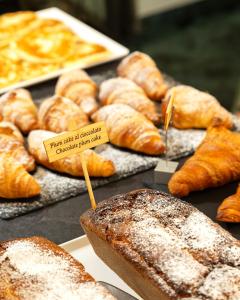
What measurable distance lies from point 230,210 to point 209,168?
0.21 m

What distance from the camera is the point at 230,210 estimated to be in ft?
6.09

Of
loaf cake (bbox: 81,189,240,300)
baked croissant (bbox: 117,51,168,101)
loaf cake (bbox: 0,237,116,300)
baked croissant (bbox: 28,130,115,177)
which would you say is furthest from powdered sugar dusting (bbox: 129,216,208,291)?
baked croissant (bbox: 117,51,168,101)

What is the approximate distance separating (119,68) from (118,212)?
1301mm

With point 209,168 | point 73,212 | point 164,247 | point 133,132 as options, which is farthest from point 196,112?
point 164,247

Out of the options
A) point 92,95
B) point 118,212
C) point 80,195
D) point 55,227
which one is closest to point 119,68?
point 92,95

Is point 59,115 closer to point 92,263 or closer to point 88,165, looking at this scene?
point 88,165

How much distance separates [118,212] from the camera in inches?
64.3

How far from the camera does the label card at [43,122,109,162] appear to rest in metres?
1.69

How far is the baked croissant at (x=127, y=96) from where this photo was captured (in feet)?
8.00

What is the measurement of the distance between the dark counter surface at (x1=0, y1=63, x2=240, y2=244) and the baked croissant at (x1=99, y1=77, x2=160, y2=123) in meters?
0.36

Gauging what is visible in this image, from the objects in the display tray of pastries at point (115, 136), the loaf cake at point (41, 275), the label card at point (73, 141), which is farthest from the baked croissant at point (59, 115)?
the loaf cake at point (41, 275)

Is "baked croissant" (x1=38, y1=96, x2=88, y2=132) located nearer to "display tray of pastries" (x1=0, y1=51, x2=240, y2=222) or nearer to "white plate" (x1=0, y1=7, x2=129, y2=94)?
"display tray of pastries" (x1=0, y1=51, x2=240, y2=222)

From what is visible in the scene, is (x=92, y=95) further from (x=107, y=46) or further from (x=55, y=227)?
(x=55, y=227)

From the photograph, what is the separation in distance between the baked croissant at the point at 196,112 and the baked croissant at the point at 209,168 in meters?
0.24
